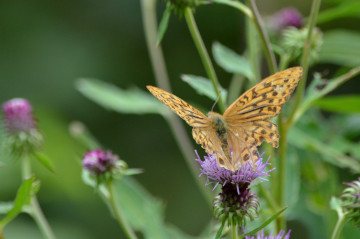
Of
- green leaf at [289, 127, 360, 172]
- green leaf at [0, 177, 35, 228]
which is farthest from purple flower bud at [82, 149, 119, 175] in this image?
green leaf at [289, 127, 360, 172]

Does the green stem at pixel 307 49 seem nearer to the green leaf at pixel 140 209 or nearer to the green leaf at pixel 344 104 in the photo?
the green leaf at pixel 344 104

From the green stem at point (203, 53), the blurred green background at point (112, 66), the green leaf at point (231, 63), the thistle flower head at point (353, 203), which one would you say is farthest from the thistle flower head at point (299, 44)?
the blurred green background at point (112, 66)

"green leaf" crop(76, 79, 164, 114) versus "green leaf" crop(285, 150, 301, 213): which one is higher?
"green leaf" crop(76, 79, 164, 114)

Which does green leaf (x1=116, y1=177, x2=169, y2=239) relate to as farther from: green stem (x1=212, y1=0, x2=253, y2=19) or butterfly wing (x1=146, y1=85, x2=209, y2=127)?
green stem (x1=212, y1=0, x2=253, y2=19)

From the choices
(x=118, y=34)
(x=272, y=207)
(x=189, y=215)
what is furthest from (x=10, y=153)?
(x=118, y=34)

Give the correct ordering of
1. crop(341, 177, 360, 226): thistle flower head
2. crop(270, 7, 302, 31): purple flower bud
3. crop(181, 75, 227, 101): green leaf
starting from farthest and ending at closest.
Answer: crop(270, 7, 302, 31): purple flower bud, crop(181, 75, 227, 101): green leaf, crop(341, 177, 360, 226): thistle flower head

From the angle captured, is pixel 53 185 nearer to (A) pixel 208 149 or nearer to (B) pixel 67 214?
(B) pixel 67 214
